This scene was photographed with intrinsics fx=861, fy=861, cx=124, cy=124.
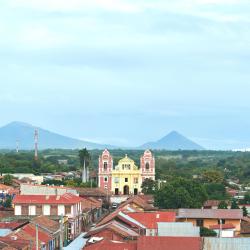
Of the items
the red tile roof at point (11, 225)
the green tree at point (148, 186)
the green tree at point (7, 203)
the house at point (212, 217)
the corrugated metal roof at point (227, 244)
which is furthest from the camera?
the green tree at point (148, 186)

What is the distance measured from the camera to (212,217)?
171 feet

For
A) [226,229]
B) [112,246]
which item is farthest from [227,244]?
[226,229]

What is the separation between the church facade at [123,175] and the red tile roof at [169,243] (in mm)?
62989

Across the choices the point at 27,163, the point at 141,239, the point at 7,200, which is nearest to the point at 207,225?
the point at 141,239

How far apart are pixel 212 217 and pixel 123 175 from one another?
163ft


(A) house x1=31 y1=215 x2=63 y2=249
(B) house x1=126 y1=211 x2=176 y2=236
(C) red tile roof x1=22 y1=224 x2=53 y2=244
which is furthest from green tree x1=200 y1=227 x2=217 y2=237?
(C) red tile roof x1=22 y1=224 x2=53 y2=244

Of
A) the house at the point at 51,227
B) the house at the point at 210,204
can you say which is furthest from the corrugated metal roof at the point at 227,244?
the house at the point at 210,204

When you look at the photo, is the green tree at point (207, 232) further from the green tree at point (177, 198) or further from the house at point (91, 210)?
the green tree at point (177, 198)

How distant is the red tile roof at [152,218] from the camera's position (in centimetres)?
4769

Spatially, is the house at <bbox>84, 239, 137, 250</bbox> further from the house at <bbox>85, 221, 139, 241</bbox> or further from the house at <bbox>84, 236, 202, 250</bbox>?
the house at <bbox>85, 221, 139, 241</bbox>

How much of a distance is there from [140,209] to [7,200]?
40.9 ft

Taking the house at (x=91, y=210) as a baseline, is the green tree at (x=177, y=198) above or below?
above

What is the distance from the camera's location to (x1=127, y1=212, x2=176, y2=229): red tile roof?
4769cm

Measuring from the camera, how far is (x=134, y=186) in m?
102
